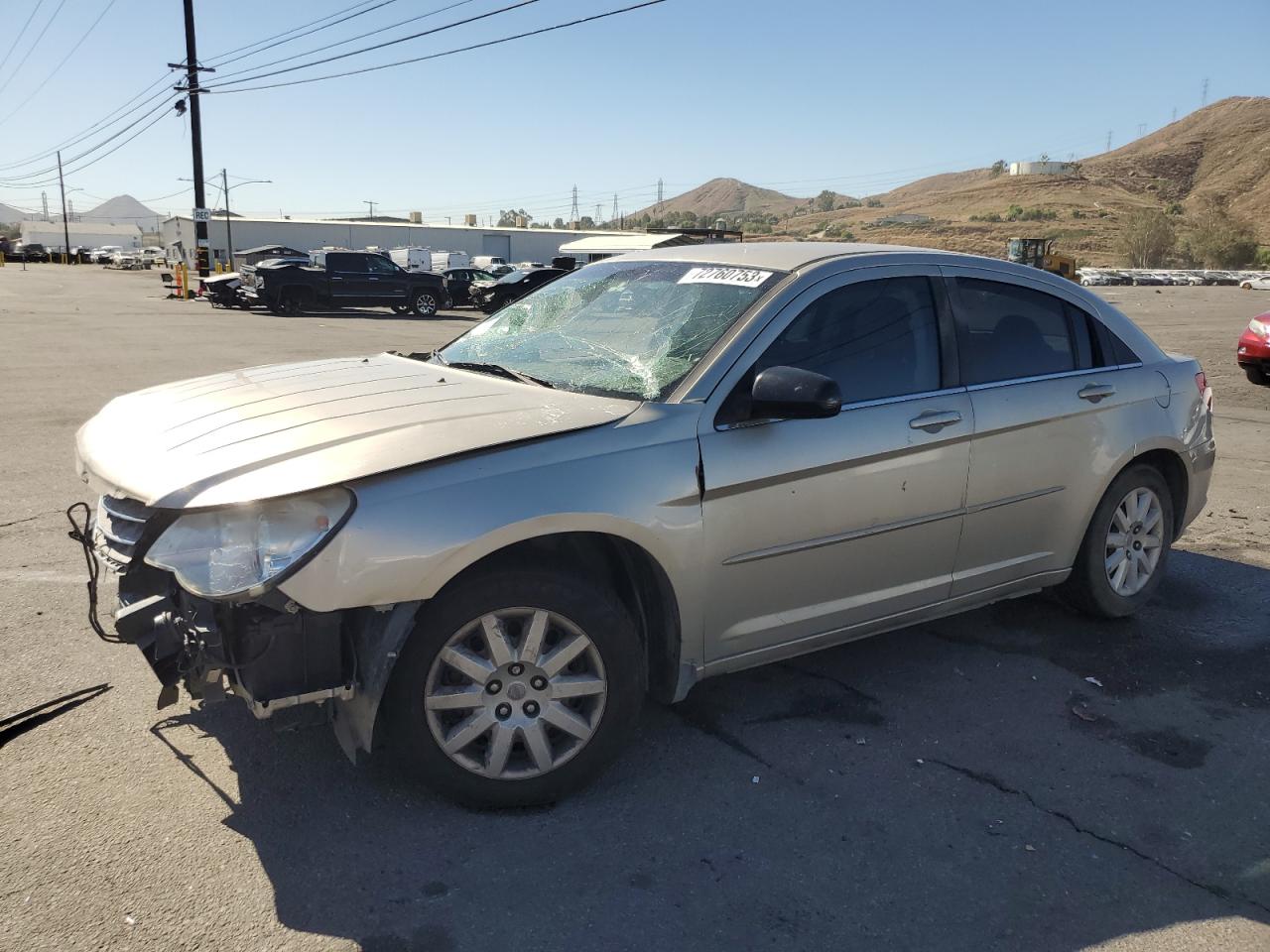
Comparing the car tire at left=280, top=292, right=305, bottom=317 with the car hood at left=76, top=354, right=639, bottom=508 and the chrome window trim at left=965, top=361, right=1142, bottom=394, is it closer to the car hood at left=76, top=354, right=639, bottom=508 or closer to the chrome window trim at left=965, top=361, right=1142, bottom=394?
the car hood at left=76, top=354, right=639, bottom=508

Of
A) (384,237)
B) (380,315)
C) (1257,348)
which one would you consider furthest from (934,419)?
(384,237)

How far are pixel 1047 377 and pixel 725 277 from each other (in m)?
1.54

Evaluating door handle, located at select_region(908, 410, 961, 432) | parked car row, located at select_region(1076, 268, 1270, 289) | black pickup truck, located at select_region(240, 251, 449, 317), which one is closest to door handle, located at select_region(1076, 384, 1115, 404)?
door handle, located at select_region(908, 410, 961, 432)

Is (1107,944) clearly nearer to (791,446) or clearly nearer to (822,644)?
(822,644)

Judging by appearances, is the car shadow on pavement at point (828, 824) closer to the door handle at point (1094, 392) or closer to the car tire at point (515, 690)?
the car tire at point (515, 690)

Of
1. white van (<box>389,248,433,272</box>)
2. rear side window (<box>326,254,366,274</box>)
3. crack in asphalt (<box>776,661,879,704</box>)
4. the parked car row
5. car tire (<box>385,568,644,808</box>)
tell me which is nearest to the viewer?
car tire (<box>385,568,644,808</box>)

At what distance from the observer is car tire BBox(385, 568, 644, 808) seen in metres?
2.88

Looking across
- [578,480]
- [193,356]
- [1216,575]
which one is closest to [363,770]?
[578,480]

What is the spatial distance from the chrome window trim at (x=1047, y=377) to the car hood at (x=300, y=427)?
1.56 m

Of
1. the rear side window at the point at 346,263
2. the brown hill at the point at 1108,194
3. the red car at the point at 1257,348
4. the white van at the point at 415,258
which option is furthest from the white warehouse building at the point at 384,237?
the red car at the point at 1257,348

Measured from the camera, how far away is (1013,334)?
425cm

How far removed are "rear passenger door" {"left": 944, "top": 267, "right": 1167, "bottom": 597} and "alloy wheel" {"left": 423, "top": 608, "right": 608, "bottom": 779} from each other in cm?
175

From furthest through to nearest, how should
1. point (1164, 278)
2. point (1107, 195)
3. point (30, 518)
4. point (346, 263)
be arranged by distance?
1. point (1107, 195)
2. point (1164, 278)
3. point (346, 263)
4. point (30, 518)

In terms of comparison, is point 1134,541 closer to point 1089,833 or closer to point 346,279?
point 1089,833
